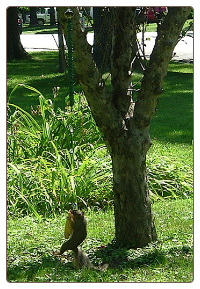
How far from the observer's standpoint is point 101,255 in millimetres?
4543

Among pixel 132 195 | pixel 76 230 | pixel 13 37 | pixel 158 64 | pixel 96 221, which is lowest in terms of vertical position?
pixel 96 221

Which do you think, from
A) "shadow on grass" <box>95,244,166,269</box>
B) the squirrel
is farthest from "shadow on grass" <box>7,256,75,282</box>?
"shadow on grass" <box>95,244,166,269</box>

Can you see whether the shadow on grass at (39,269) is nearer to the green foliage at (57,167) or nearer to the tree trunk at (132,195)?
the tree trunk at (132,195)

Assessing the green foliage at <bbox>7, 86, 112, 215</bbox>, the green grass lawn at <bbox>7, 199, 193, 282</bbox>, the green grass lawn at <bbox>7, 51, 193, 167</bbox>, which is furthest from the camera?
the green grass lawn at <bbox>7, 51, 193, 167</bbox>

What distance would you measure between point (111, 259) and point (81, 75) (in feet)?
4.99

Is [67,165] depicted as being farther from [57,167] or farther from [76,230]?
[76,230]

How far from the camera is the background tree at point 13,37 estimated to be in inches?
779

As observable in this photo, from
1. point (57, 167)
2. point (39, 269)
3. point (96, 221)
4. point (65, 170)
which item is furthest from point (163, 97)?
point (39, 269)

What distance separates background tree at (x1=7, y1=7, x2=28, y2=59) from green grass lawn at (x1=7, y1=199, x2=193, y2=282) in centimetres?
1514

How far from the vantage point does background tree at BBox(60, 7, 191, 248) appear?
419 centimetres

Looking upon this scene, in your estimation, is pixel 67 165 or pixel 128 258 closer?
pixel 128 258

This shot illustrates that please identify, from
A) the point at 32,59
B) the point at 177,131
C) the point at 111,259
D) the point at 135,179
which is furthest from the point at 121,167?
the point at 32,59

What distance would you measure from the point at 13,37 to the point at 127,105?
53.6 feet

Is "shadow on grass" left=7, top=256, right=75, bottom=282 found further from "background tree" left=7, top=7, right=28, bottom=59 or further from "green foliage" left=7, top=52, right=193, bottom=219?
"background tree" left=7, top=7, right=28, bottom=59
